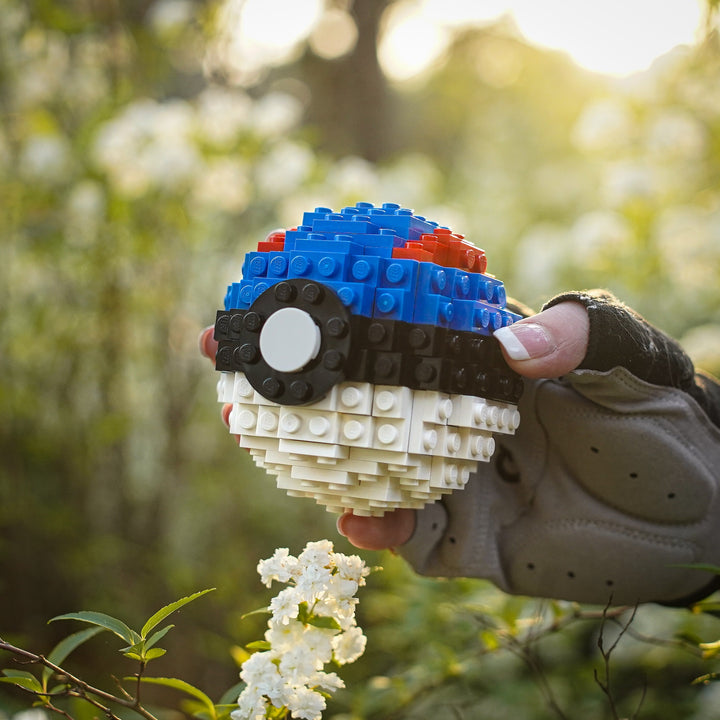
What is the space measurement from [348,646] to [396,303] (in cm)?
29

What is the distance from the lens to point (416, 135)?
4785 mm

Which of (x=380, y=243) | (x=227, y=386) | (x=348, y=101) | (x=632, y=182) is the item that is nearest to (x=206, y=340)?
(x=227, y=386)

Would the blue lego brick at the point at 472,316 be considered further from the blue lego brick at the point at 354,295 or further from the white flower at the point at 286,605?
the white flower at the point at 286,605

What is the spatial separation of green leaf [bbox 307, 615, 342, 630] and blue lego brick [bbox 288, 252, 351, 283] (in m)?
0.26

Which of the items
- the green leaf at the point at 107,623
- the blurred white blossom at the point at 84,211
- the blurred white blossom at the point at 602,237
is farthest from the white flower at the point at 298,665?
the blurred white blossom at the point at 84,211

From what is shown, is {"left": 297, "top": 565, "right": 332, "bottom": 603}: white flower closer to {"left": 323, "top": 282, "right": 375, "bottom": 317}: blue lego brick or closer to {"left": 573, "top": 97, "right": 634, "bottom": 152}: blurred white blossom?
{"left": 323, "top": 282, "right": 375, "bottom": 317}: blue lego brick

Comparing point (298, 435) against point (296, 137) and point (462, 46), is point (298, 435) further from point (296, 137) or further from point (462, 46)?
point (462, 46)

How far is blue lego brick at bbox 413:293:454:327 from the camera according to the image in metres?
0.57

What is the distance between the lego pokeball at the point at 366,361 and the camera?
565 mm

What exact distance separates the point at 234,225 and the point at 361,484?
171cm

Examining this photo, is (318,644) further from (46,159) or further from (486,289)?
(46,159)

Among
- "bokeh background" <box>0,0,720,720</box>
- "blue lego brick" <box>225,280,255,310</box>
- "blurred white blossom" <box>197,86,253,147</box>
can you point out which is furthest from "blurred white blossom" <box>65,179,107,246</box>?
"blue lego brick" <box>225,280,255,310</box>

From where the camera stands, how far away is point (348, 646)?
0.64m

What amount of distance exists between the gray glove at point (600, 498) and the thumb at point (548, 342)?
2.2 inches
